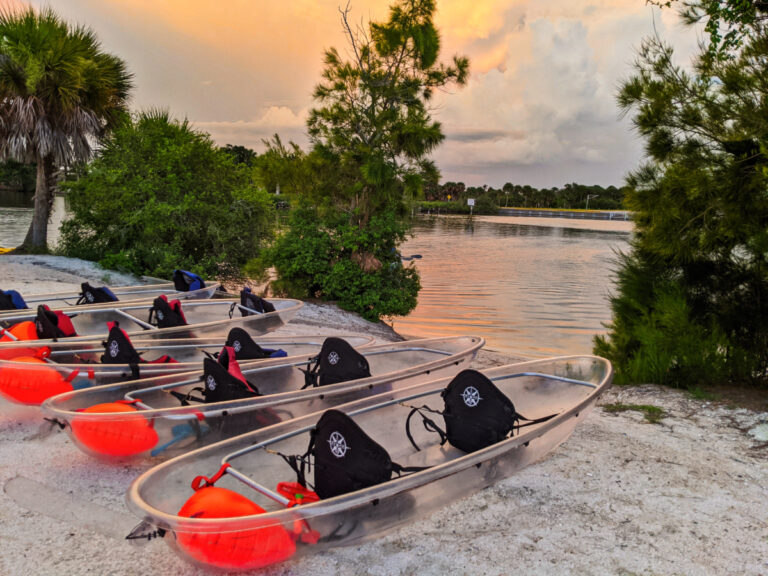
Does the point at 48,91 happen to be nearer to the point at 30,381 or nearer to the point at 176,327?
the point at 176,327

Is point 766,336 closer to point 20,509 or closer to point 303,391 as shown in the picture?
point 303,391

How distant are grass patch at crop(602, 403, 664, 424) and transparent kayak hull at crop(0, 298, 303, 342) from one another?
491cm

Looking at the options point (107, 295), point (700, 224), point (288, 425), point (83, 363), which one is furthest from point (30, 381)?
point (700, 224)

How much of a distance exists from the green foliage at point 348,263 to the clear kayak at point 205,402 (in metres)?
6.89

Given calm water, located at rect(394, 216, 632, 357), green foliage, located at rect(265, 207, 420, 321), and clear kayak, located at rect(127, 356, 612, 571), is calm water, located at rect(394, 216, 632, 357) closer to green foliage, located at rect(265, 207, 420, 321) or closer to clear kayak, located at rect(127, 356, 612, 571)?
green foliage, located at rect(265, 207, 420, 321)

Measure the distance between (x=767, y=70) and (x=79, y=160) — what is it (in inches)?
617

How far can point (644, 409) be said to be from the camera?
6238mm

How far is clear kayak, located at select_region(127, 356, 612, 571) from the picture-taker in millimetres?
2828

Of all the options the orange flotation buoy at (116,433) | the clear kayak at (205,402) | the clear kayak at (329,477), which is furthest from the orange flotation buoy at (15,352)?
the clear kayak at (329,477)

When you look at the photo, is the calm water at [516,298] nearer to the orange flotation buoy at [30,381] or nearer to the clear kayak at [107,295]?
the clear kayak at [107,295]

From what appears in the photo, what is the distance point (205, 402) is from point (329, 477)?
1824mm

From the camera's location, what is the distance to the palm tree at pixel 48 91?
47.6 feet

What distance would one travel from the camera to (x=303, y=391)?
497 centimetres

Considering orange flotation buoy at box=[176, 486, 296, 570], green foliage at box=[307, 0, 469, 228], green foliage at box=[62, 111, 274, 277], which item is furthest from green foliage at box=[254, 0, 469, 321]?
orange flotation buoy at box=[176, 486, 296, 570]
